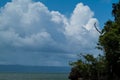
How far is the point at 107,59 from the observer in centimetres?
6266

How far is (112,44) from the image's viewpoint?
199ft

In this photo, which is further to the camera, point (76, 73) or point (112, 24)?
point (76, 73)

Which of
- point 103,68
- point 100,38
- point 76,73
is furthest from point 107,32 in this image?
point 76,73

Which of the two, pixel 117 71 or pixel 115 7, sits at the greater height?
pixel 115 7

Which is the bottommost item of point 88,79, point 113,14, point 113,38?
point 88,79

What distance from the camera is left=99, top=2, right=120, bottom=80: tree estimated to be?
59928mm

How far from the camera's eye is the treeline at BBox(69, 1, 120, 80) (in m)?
60.3

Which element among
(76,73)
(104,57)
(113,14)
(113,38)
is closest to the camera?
(113,38)

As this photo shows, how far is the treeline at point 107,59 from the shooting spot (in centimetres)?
6032

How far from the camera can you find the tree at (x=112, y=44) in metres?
59.9

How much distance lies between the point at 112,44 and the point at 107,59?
9.99ft

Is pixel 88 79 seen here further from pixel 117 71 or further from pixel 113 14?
pixel 113 14

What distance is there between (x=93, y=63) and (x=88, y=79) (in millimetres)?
2944

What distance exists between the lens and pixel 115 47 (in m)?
60.2
